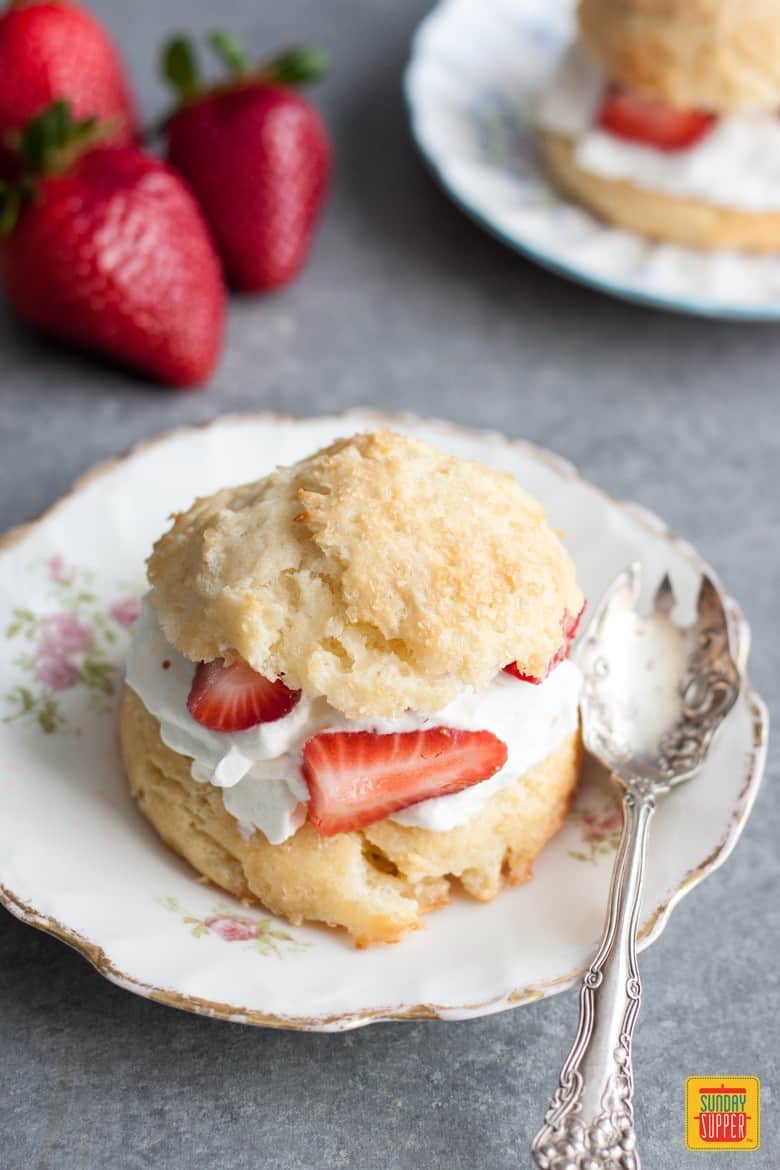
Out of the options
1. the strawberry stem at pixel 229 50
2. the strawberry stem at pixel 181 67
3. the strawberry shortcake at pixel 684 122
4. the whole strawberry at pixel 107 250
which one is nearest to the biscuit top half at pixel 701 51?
the strawberry shortcake at pixel 684 122

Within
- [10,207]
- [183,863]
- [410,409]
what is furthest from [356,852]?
[10,207]

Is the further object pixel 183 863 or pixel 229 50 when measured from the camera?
pixel 229 50

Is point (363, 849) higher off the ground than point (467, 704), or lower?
lower

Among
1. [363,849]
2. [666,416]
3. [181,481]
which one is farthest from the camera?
[666,416]

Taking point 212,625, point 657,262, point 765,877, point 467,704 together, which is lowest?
point 765,877

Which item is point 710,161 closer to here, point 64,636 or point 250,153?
point 250,153

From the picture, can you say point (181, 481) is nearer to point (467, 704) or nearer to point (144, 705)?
point (144, 705)

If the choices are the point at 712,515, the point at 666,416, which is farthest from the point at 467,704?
the point at 666,416
